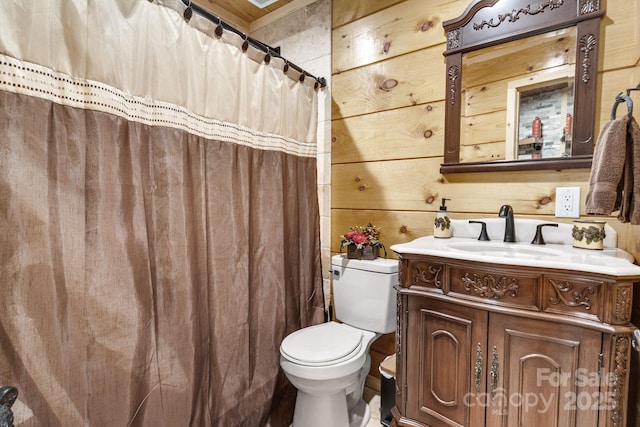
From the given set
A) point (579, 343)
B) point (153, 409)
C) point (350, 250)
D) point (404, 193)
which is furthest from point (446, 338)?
point (153, 409)

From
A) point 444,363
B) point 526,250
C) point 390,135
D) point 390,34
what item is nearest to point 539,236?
point 526,250

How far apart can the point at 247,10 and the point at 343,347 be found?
2368mm

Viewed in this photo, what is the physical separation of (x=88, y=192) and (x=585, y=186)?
1.91 metres

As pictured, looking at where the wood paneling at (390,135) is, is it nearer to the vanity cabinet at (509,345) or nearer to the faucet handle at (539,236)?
the faucet handle at (539,236)

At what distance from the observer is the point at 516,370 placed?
1047mm

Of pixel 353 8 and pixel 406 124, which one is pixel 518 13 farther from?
pixel 353 8

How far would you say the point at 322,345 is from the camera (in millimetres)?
1473

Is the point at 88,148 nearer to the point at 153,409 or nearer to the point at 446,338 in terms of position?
the point at 153,409

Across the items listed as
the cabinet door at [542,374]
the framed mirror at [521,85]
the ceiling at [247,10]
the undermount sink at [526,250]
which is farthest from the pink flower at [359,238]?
the ceiling at [247,10]

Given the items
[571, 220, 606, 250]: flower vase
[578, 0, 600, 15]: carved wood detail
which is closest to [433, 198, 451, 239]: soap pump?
[571, 220, 606, 250]: flower vase

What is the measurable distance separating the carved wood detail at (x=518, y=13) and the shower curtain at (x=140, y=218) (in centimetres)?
104

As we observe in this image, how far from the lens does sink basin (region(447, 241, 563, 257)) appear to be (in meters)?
1.19

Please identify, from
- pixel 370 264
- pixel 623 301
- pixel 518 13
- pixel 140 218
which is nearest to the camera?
pixel 623 301

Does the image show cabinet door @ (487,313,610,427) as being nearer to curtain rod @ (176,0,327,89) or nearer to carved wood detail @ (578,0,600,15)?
carved wood detail @ (578,0,600,15)
